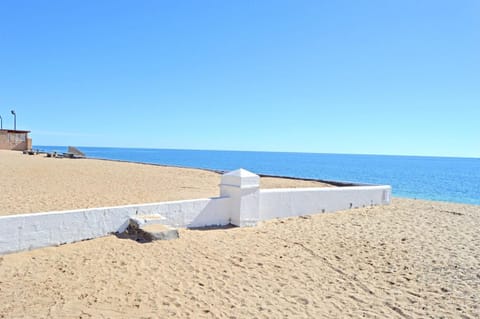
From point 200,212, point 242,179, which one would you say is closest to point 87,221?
point 200,212

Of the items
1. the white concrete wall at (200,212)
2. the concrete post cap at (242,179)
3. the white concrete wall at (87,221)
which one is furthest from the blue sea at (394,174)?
the white concrete wall at (87,221)

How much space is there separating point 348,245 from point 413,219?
12.6ft

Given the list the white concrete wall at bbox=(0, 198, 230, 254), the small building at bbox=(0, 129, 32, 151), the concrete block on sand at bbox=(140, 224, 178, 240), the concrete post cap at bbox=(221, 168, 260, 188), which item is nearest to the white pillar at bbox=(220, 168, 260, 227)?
the concrete post cap at bbox=(221, 168, 260, 188)

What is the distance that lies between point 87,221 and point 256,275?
10.0 ft

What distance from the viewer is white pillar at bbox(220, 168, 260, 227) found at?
7.32m

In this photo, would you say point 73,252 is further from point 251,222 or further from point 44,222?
point 251,222

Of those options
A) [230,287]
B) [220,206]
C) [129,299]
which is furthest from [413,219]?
[129,299]

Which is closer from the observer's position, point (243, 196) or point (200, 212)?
point (200, 212)

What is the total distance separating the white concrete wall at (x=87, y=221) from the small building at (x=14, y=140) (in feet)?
139

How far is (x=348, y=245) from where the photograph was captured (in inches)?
257

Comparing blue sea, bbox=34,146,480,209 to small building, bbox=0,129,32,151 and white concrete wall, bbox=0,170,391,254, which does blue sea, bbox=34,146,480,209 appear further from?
small building, bbox=0,129,32,151

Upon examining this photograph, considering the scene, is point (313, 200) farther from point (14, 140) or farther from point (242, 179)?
point (14, 140)

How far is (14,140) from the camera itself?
135 ft

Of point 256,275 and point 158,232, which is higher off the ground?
point 158,232
